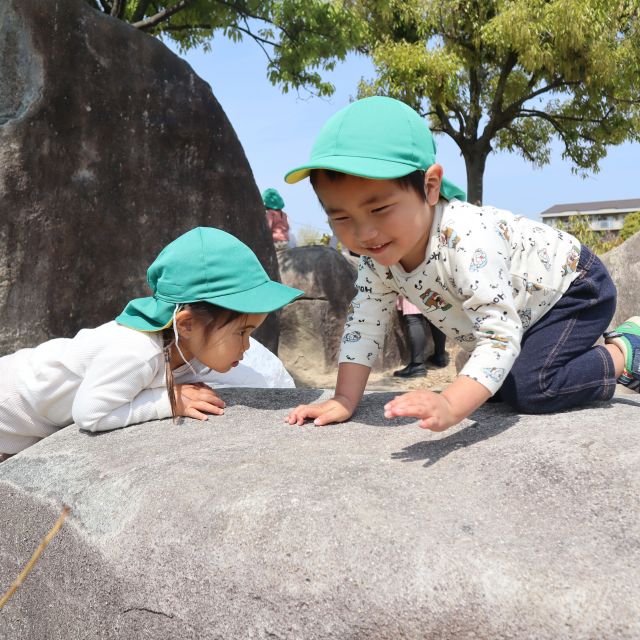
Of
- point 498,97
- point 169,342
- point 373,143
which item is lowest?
point 169,342

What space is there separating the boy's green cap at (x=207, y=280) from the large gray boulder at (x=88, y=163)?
1529 millimetres

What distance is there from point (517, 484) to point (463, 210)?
835mm

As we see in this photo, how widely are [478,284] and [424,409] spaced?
1.44 ft

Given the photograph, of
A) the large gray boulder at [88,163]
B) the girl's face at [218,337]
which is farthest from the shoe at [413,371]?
the girl's face at [218,337]

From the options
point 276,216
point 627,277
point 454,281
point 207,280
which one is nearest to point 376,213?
point 454,281

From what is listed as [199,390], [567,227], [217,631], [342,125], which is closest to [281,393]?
[199,390]

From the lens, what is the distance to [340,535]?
140 cm

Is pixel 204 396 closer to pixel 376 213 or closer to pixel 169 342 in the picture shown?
pixel 169 342

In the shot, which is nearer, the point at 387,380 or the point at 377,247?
the point at 377,247

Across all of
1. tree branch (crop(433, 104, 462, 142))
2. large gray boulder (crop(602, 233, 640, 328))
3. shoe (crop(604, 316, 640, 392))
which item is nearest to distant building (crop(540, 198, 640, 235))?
tree branch (crop(433, 104, 462, 142))

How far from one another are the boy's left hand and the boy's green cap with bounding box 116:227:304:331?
69cm

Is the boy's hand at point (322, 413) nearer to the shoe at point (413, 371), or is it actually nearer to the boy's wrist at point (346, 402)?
the boy's wrist at point (346, 402)

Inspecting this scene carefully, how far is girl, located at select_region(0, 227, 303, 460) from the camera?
222cm

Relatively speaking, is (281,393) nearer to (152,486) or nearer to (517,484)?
(152,486)
